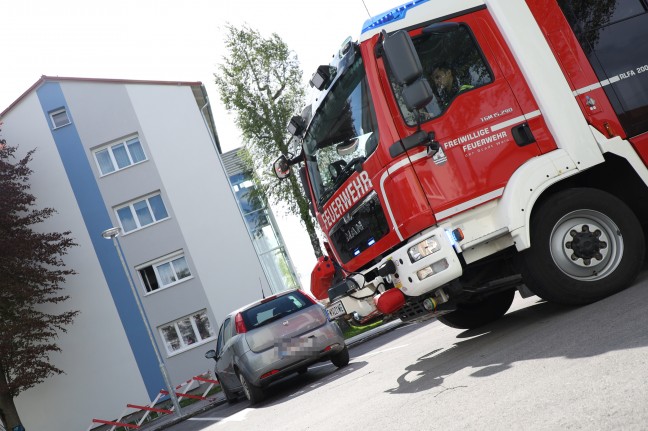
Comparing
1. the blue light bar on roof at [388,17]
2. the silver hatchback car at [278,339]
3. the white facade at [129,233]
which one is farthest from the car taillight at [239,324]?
the white facade at [129,233]

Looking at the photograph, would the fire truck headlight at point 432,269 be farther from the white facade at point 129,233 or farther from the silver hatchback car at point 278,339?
the white facade at point 129,233

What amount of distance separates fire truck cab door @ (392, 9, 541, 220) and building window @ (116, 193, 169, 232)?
21.1 m

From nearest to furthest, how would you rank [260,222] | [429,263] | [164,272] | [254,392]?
[429,263], [254,392], [164,272], [260,222]

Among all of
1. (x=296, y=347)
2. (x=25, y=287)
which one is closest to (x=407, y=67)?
(x=296, y=347)

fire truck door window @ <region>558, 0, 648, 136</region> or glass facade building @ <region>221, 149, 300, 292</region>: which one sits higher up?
glass facade building @ <region>221, 149, 300, 292</region>

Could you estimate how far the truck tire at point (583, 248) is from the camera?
6.47 m

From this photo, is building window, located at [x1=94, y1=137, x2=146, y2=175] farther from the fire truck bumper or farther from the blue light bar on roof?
the fire truck bumper

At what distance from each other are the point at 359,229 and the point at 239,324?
4428 millimetres

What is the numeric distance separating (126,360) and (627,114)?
21772mm

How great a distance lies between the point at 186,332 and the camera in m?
25.8

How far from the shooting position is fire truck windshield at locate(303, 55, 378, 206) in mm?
6785

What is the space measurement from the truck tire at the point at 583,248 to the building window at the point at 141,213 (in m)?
21.5

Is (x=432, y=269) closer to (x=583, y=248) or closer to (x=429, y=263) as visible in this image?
(x=429, y=263)

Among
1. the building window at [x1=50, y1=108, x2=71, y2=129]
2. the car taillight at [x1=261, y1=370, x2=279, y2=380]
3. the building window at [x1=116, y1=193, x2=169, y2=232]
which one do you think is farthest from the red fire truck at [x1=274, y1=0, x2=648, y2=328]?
the building window at [x1=50, y1=108, x2=71, y2=129]
